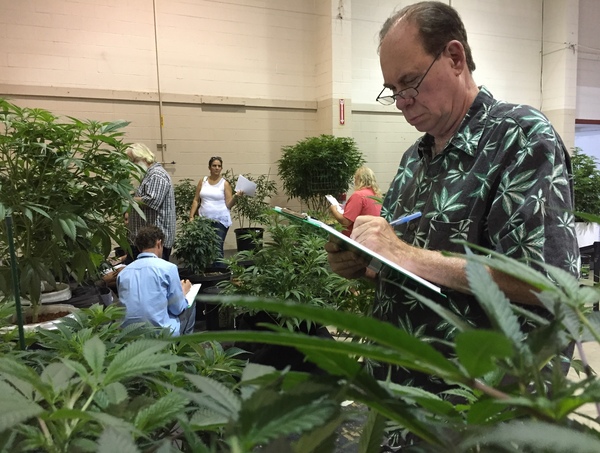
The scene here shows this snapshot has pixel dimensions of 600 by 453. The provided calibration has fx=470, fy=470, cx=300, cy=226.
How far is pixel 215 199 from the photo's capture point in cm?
606

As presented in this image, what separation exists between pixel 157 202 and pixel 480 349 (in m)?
4.89

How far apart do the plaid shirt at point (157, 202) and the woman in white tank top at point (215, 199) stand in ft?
3.01

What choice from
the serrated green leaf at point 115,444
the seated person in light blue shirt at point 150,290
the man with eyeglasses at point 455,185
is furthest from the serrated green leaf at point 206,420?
the seated person in light blue shirt at point 150,290

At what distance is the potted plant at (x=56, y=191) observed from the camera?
5.98 ft

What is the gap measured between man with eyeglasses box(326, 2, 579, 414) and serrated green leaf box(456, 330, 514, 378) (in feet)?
2.32

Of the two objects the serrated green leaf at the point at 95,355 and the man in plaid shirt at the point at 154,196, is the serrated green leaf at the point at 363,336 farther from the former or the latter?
the man in plaid shirt at the point at 154,196

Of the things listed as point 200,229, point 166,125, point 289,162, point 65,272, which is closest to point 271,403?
point 65,272

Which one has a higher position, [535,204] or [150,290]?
[535,204]

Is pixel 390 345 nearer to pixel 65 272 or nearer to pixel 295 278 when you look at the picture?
pixel 65 272

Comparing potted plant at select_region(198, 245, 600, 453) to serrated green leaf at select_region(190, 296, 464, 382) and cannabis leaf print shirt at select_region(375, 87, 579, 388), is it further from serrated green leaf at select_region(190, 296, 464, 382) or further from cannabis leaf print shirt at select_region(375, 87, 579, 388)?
cannabis leaf print shirt at select_region(375, 87, 579, 388)

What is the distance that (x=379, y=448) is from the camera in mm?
369

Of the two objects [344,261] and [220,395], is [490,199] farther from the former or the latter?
[220,395]

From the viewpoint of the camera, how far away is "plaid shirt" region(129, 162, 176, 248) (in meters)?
4.85

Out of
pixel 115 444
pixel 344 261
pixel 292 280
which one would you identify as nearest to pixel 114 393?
pixel 115 444
